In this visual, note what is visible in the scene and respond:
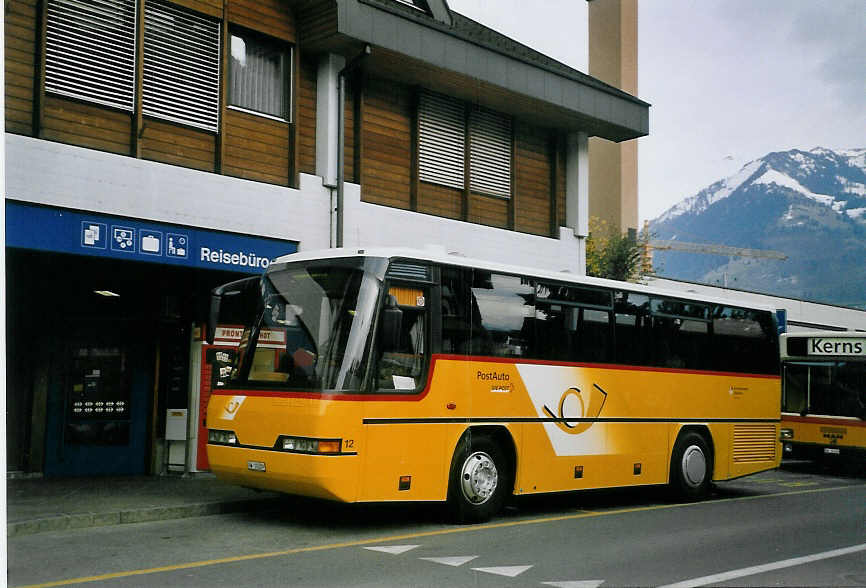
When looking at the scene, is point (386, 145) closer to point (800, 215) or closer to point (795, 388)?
point (795, 388)

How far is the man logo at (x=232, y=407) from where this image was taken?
424 inches

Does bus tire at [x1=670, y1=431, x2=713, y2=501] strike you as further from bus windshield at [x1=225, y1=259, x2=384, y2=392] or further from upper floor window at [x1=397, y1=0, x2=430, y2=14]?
upper floor window at [x1=397, y1=0, x2=430, y2=14]

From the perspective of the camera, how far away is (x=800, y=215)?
2314 centimetres

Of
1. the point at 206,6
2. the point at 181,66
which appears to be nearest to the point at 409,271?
the point at 181,66

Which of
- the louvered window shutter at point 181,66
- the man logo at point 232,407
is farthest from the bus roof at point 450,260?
the louvered window shutter at point 181,66

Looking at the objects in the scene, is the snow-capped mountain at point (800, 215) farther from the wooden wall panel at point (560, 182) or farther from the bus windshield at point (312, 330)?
the bus windshield at point (312, 330)

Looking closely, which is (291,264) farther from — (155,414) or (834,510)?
(834,510)

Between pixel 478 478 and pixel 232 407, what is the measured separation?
2.96 metres

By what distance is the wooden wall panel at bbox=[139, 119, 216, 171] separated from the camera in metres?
14.0

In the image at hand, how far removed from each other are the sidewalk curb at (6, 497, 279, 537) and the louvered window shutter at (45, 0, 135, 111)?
19.3ft

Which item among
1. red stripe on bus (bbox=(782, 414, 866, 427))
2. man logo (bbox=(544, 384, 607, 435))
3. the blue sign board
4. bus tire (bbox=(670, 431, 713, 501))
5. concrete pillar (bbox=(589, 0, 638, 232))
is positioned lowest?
bus tire (bbox=(670, 431, 713, 501))

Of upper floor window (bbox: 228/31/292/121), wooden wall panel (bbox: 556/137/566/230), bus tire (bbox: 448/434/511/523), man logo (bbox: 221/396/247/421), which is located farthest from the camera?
wooden wall panel (bbox: 556/137/566/230)

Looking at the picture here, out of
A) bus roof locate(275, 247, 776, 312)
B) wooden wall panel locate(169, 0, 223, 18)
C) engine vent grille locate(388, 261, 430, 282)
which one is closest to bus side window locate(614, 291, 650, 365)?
bus roof locate(275, 247, 776, 312)

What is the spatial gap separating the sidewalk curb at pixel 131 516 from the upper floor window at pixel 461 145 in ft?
26.9
